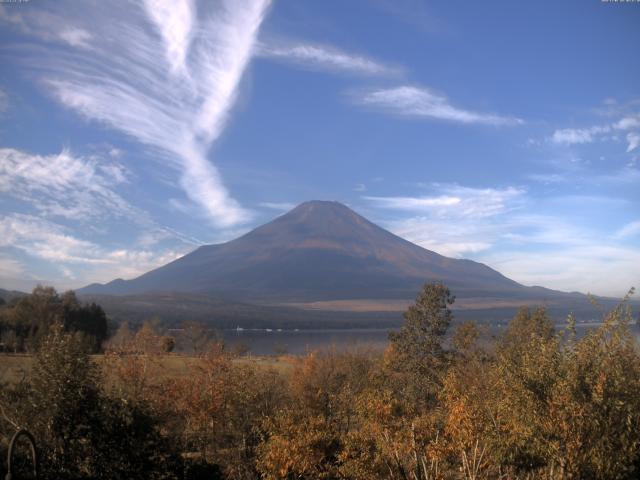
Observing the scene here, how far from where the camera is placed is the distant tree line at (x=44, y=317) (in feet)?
174

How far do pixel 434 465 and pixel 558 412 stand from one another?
472cm

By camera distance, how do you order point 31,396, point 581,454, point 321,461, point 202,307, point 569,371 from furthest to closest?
point 202,307 → point 321,461 → point 31,396 → point 569,371 → point 581,454

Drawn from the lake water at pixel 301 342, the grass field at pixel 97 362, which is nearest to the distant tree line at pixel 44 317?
the grass field at pixel 97 362

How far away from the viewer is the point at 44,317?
56.1 meters

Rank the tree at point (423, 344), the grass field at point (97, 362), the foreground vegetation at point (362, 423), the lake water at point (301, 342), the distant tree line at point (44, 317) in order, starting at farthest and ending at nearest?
1. the lake water at point (301, 342)
2. the distant tree line at point (44, 317)
3. the tree at point (423, 344)
4. the grass field at point (97, 362)
5. the foreground vegetation at point (362, 423)

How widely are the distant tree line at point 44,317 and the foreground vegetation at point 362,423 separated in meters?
35.9

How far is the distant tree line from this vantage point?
174 feet

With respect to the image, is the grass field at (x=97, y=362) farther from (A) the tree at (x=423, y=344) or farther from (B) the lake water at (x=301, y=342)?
(B) the lake water at (x=301, y=342)

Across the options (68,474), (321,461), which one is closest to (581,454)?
(321,461)

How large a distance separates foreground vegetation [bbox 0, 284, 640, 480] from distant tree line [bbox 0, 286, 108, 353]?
118ft

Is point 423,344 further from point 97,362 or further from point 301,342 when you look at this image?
point 301,342

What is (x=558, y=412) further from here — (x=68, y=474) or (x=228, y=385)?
(x=228, y=385)

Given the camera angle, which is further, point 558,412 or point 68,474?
point 68,474

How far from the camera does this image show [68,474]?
459 inches
